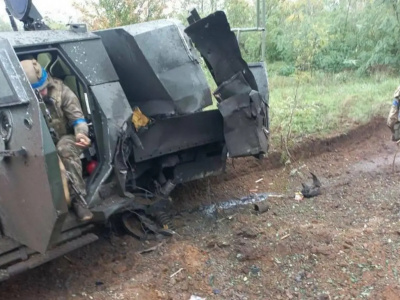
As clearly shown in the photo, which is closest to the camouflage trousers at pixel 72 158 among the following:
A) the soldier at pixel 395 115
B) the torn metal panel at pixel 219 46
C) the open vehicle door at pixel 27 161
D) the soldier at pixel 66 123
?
the soldier at pixel 66 123

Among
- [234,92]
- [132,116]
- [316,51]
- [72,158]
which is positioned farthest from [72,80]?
[316,51]

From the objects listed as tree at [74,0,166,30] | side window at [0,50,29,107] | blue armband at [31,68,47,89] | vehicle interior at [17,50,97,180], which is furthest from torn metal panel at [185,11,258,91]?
tree at [74,0,166,30]

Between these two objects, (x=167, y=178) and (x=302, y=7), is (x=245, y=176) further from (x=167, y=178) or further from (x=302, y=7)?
(x=302, y=7)

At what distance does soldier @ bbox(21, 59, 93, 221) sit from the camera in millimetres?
4074

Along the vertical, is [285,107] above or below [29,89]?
below

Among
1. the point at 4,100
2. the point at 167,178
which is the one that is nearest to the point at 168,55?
the point at 167,178

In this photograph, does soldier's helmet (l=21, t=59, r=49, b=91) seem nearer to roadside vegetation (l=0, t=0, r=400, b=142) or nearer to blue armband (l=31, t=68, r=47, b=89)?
blue armband (l=31, t=68, r=47, b=89)

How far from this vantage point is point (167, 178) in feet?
18.1

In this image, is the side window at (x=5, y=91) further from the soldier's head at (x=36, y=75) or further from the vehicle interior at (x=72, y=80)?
the vehicle interior at (x=72, y=80)

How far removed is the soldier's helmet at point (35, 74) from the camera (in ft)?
13.2

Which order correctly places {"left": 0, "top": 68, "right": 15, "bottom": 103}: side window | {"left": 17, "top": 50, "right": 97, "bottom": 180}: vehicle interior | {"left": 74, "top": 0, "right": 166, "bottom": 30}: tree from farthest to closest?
{"left": 74, "top": 0, "right": 166, "bottom": 30}: tree → {"left": 17, "top": 50, "right": 97, "bottom": 180}: vehicle interior → {"left": 0, "top": 68, "right": 15, "bottom": 103}: side window

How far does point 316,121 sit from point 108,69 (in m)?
A: 4.43

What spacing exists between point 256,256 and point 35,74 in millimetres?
2295

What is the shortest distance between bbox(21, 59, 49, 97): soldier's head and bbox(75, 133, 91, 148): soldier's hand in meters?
0.44
